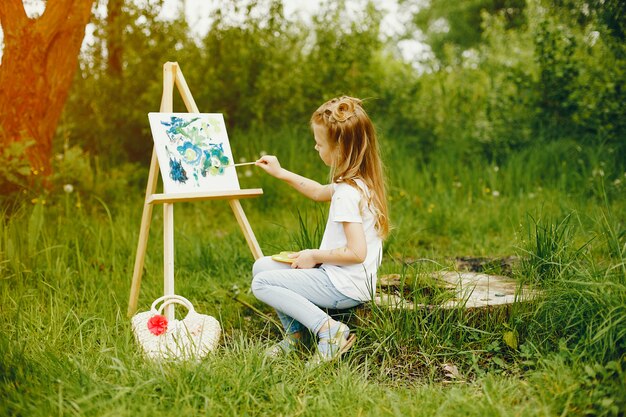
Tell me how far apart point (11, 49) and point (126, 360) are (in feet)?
8.86

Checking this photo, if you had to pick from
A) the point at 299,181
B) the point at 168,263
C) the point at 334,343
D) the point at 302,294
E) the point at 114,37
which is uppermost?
the point at 114,37

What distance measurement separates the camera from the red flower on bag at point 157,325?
2680mm

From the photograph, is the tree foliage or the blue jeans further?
the tree foliage

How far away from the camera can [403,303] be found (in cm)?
285

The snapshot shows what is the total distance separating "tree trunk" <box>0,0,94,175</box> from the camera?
13.7ft

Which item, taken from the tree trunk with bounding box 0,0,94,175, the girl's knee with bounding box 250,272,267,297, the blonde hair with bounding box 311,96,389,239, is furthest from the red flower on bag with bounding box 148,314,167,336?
the tree trunk with bounding box 0,0,94,175

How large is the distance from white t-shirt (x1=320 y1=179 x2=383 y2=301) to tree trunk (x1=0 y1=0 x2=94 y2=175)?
7.99 ft

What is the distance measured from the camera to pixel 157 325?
2.69 meters

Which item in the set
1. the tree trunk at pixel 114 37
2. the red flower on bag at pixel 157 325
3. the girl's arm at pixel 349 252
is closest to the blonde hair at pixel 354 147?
the girl's arm at pixel 349 252

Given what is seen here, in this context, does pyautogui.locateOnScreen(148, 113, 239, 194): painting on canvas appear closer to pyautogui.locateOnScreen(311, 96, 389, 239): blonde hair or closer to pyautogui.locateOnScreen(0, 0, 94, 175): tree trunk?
pyautogui.locateOnScreen(311, 96, 389, 239): blonde hair

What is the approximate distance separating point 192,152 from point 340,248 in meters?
0.98

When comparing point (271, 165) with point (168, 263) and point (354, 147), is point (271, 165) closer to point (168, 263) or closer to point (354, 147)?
point (354, 147)

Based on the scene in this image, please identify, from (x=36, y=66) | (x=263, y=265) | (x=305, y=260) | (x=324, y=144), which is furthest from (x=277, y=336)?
(x=36, y=66)

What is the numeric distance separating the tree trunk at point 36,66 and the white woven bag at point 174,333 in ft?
6.62
